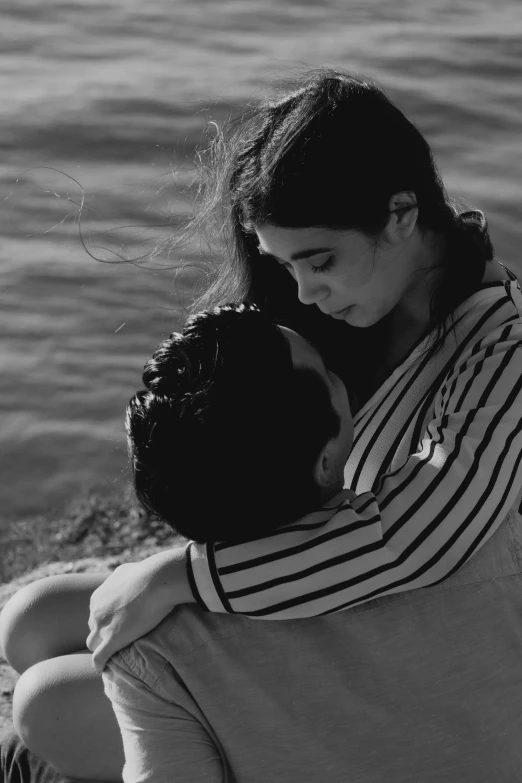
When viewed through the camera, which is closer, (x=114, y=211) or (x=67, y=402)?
(x=67, y=402)

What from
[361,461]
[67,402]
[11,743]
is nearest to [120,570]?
[361,461]

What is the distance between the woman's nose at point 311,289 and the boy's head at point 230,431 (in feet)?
0.95

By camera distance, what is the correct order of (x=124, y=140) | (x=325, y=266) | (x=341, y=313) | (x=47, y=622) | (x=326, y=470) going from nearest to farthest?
(x=326, y=470) < (x=325, y=266) < (x=341, y=313) < (x=47, y=622) < (x=124, y=140)

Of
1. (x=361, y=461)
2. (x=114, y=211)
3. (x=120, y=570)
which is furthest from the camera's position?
(x=114, y=211)

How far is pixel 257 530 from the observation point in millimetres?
1689

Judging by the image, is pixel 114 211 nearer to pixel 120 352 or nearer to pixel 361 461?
pixel 120 352

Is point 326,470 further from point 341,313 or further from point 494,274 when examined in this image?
point 494,274

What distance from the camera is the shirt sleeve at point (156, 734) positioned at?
1.67 metres

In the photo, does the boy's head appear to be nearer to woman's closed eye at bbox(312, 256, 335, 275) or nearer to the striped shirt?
the striped shirt

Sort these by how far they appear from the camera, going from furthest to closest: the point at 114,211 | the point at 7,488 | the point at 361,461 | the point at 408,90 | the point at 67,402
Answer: the point at 408,90
the point at 114,211
the point at 67,402
the point at 7,488
the point at 361,461

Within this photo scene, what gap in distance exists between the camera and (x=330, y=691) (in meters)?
1.70

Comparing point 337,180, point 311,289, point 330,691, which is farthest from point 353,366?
point 330,691

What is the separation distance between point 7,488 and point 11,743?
205 centimetres

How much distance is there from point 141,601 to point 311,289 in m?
0.68
